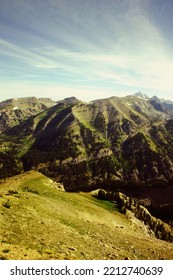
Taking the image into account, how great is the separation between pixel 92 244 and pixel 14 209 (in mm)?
15344

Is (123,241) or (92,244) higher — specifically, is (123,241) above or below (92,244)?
below

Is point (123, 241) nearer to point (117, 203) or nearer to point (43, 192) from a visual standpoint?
point (43, 192)

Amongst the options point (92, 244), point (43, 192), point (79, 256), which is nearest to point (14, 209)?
point (92, 244)
